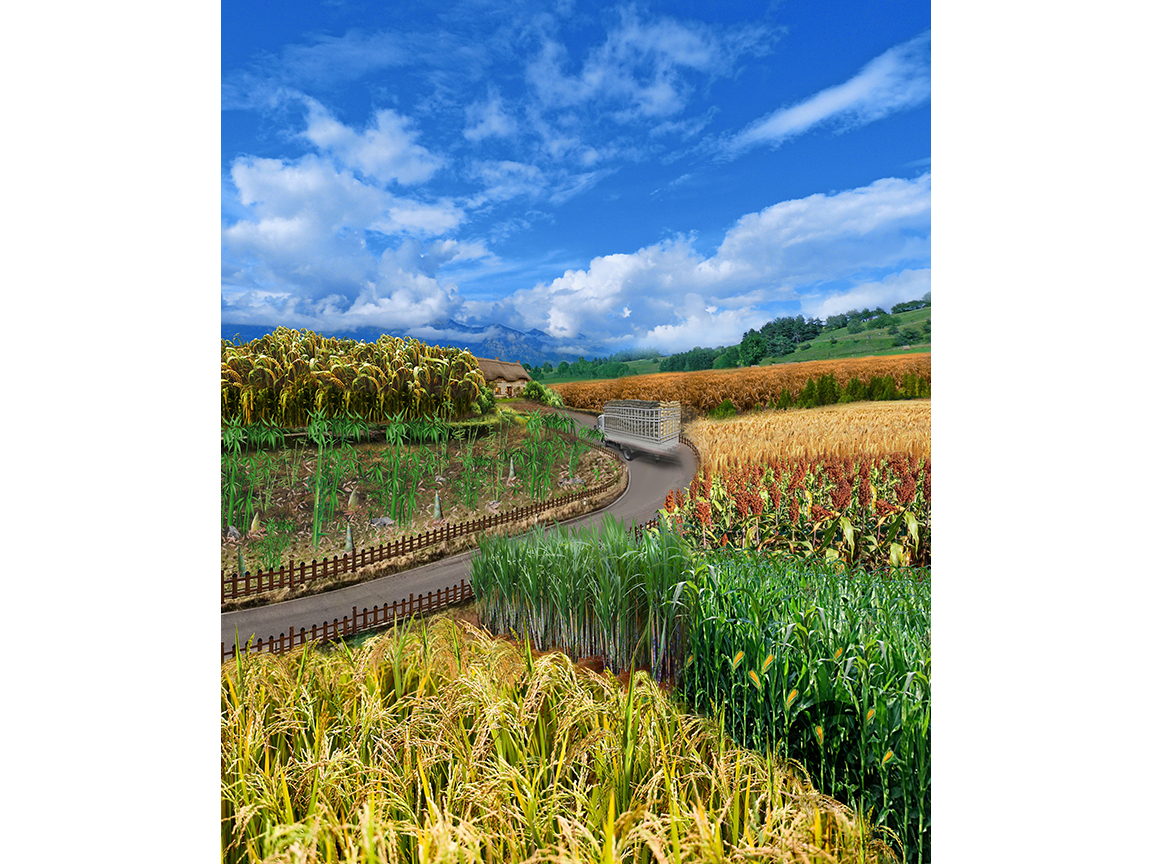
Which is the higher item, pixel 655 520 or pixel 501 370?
pixel 501 370

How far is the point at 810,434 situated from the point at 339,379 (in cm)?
252

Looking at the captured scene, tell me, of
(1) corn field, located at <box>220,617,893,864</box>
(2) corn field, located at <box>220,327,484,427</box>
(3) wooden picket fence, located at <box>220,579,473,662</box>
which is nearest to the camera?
(1) corn field, located at <box>220,617,893,864</box>

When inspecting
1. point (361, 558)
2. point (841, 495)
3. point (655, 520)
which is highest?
point (841, 495)

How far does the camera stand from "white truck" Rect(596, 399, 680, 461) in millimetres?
2998

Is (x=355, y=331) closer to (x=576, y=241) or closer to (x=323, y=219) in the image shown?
(x=323, y=219)

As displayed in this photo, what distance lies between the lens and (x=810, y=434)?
3176mm

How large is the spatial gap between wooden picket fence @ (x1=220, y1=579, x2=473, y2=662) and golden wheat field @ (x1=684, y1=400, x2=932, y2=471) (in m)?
1.50

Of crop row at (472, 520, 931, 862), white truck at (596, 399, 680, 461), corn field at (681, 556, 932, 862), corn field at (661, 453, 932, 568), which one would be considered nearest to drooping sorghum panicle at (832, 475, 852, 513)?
corn field at (661, 453, 932, 568)

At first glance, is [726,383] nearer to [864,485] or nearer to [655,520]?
[655,520]

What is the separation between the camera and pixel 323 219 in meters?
2.74

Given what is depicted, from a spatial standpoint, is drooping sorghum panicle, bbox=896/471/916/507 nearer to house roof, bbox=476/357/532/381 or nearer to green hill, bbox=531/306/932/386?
green hill, bbox=531/306/932/386

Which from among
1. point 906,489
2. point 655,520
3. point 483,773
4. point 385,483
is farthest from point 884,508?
point 385,483

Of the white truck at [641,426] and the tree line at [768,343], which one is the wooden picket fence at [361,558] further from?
the tree line at [768,343]
